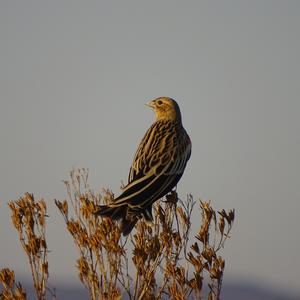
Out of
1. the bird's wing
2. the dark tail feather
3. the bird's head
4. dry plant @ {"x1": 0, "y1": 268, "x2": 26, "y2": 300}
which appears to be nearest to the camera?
dry plant @ {"x1": 0, "y1": 268, "x2": 26, "y2": 300}

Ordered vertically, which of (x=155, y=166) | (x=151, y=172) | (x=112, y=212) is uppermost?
(x=155, y=166)

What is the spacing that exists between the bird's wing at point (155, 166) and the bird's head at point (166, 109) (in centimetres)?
128

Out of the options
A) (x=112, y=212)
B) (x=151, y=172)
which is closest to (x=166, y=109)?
(x=151, y=172)

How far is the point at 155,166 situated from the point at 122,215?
1.63 m

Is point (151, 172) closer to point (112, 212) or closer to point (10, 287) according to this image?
point (112, 212)

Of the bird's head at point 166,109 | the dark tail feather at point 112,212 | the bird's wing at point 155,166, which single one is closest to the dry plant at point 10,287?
the dark tail feather at point 112,212

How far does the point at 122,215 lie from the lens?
11711 millimetres

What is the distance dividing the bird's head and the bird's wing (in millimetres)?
1277

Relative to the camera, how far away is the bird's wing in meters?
12.4

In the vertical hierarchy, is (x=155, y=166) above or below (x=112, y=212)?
above

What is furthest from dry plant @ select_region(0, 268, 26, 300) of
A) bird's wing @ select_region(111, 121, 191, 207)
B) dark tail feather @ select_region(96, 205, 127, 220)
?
bird's wing @ select_region(111, 121, 191, 207)

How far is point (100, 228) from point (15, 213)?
1.16 meters

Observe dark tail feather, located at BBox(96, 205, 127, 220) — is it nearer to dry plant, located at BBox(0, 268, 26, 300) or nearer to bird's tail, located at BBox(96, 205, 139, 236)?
bird's tail, located at BBox(96, 205, 139, 236)

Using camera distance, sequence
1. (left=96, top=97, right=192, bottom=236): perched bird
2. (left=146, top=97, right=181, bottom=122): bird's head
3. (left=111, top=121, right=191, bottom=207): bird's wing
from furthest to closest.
A: (left=146, top=97, right=181, bottom=122): bird's head → (left=111, top=121, right=191, bottom=207): bird's wing → (left=96, top=97, right=192, bottom=236): perched bird
